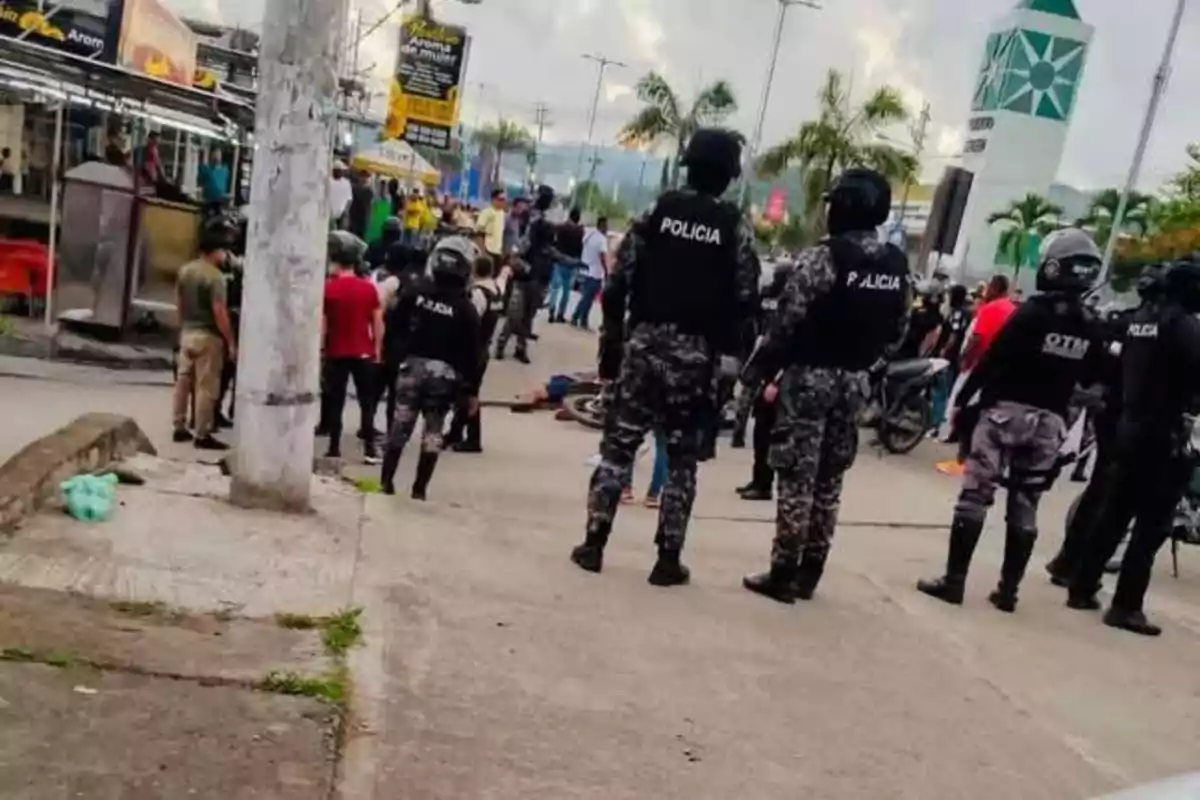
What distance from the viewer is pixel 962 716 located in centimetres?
443

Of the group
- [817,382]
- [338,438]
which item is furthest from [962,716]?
[338,438]

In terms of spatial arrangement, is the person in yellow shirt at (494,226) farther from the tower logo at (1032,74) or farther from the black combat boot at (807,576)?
the black combat boot at (807,576)

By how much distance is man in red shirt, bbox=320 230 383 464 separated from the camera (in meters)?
9.50

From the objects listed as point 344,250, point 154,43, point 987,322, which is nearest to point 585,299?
point 154,43

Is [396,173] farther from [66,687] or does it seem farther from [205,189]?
[66,687]

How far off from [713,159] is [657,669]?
2.12 m

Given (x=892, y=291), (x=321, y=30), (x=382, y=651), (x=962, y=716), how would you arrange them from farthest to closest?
(x=892, y=291), (x=321, y=30), (x=962, y=716), (x=382, y=651)

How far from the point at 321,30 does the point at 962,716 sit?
354 centimetres

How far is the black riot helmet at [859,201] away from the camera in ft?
17.4

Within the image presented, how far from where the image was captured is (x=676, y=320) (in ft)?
17.3

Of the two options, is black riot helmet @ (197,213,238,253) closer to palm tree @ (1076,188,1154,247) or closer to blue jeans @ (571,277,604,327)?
blue jeans @ (571,277,604,327)

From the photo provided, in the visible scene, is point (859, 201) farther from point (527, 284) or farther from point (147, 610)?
point (527, 284)

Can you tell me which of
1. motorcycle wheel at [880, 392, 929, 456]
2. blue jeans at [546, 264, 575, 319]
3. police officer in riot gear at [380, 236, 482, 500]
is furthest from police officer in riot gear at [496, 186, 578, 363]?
police officer in riot gear at [380, 236, 482, 500]

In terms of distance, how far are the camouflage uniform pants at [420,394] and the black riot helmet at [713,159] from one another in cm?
304
